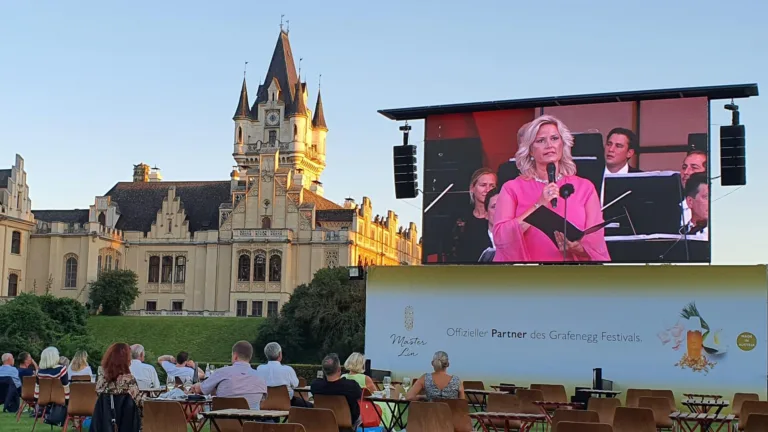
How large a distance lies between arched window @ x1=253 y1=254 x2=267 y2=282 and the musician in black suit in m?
47.1

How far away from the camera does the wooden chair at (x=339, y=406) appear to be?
34.9 feet

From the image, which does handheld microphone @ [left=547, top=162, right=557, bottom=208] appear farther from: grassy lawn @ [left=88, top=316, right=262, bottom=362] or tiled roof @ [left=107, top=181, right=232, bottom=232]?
tiled roof @ [left=107, top=181, right=232, bottom=232]

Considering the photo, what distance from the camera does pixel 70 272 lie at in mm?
67938

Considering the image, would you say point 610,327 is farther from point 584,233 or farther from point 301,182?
point 301,182

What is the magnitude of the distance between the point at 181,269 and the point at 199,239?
8.02 feet

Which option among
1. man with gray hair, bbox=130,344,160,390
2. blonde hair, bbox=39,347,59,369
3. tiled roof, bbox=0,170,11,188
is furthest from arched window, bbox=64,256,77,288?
man with gray hair, bbox=130,344,160,390

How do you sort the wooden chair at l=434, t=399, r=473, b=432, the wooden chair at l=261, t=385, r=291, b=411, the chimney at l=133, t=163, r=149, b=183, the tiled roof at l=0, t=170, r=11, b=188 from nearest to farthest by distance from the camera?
the wooden chair at l=434, t=399, r=473, b=432, the wooden chair at l=261, t=385, r=291, b=411, the tiled roof at l=0, t=170, r=11, b=188, the chimney at l=133, t=163, r=149, b=183

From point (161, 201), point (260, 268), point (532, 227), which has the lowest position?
point (532, 227)

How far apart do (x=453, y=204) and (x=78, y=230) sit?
5068 cm

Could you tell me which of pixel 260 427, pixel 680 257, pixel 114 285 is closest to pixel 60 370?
pixel 260 427

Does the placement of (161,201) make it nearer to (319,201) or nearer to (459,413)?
(319,201)

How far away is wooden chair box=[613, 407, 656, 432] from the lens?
1027cm

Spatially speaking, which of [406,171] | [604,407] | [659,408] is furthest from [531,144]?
[604,407]

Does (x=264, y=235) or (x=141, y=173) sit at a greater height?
(x=141, y=173)
